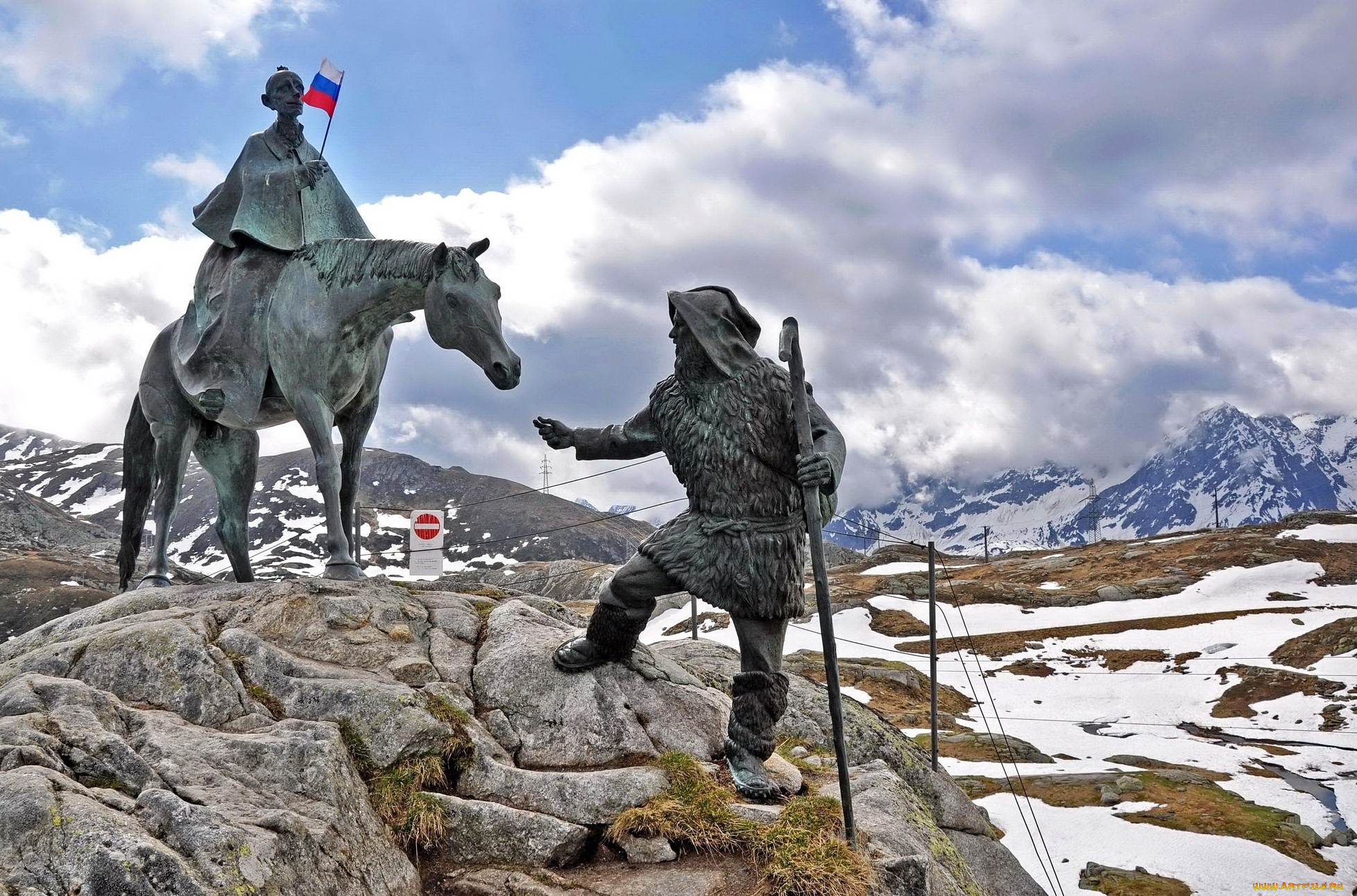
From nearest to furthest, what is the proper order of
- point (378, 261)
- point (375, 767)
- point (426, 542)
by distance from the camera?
point (375, 767) < point (378, 261) < point (426, 542)

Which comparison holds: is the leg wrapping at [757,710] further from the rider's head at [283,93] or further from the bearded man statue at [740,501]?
the rider's head at [283,93]

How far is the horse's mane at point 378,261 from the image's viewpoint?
784cm

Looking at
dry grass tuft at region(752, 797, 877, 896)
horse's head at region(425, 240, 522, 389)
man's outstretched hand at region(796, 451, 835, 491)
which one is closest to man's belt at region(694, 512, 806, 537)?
man's outstretched hand at region(796, 451, 835, 491)

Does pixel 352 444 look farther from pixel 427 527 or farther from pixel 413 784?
pixel 427 527

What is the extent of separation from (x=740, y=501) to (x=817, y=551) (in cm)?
94

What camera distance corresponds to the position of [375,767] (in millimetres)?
5922

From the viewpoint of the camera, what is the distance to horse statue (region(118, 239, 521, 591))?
784 centimetres

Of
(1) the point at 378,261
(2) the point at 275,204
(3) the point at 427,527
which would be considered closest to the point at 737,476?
(1) the point at 378,261

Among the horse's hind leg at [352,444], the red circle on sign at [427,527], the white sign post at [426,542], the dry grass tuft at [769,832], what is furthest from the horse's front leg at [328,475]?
the red circle on sign at [427,527]

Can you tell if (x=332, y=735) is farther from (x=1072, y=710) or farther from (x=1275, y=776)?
(x=1072, y=710)

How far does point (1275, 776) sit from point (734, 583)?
107 ft

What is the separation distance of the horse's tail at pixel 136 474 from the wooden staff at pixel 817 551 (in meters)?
6.98

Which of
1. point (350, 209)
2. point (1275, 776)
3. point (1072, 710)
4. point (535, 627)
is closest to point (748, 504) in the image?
point (535, 627)

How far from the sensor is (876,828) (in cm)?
629
